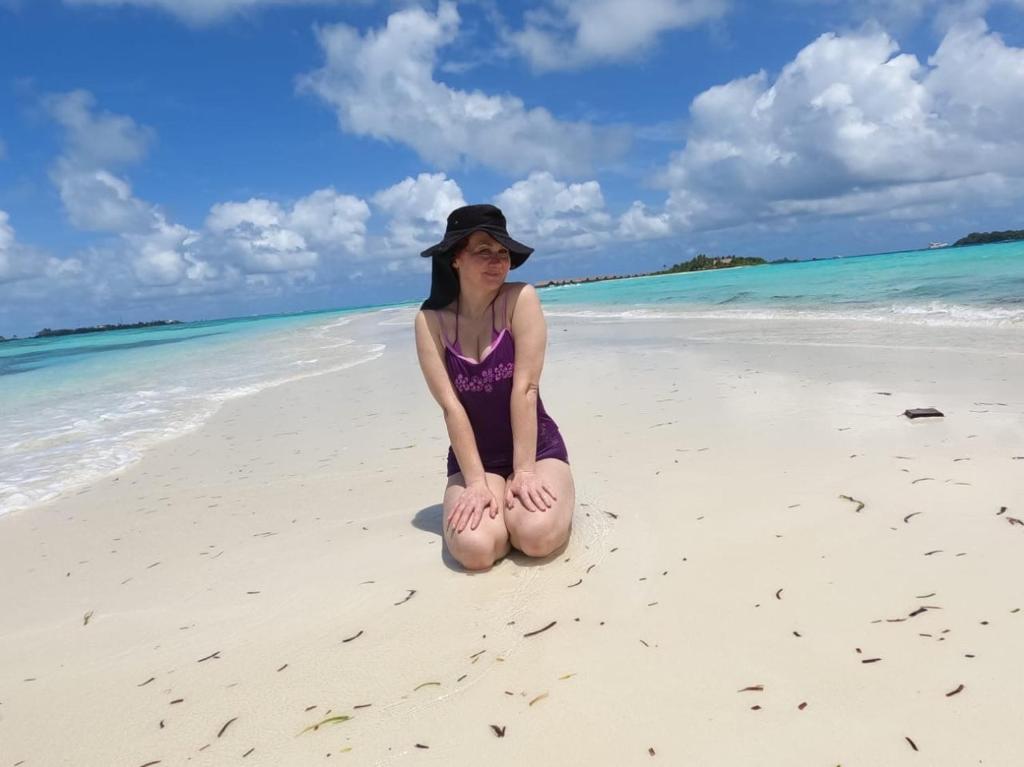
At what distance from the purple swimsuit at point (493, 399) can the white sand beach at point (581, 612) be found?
542mm

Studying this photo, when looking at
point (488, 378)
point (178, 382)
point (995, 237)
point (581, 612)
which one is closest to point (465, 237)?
point (488, 378)

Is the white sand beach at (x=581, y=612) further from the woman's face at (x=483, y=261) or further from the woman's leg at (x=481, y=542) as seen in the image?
the woman's face at (x=483, y=261)

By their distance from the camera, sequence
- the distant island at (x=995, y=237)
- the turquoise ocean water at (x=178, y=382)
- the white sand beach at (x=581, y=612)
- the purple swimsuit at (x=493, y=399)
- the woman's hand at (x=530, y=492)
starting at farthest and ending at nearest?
the distant island at (x=995, y=237)
the turquoise ocean water at (x=178, y=382)
the purple swimsuit at (x=493, y=399)
the woman's hand at (x=530, y=492)
the white sand beach at (x=581, y=612)

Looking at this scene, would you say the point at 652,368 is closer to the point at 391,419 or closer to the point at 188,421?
the point at 391,419

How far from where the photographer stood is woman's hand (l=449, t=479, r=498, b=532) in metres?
3.43

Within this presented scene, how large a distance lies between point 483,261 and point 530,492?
126 cm

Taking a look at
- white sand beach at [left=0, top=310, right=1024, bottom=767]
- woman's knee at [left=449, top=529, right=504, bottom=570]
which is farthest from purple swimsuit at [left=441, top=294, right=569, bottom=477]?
woman's knee at [left=449, top=529, right=504, bottom=570]

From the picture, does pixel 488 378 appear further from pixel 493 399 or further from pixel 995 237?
pixel 995 237

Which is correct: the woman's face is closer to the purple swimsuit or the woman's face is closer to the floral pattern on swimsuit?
the purple swimsuit

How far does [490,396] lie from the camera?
152 inches

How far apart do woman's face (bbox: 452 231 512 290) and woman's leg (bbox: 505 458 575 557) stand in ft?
3.73

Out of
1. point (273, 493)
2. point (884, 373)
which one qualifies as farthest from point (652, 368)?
point (273, 493)

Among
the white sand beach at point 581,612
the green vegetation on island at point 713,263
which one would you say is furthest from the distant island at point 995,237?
the white sand beach at point 581,612

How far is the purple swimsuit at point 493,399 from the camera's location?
12.5 ft
